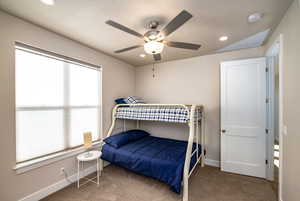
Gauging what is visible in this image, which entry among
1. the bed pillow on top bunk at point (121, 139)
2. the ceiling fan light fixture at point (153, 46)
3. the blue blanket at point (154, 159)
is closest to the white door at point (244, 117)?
the blue blanket at point (154, 159)

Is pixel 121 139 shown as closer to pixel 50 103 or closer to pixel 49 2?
pixel 50 103

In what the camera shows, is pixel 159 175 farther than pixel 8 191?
Yes

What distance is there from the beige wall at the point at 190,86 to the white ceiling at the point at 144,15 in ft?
2.54

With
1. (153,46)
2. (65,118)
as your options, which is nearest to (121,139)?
(65,118)

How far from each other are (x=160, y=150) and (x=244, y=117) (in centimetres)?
178

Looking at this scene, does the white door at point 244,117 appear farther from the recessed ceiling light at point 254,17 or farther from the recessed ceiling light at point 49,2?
the recessed ceiling light at point 49,2

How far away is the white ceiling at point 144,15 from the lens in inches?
58.6

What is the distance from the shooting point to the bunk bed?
196 centimetres

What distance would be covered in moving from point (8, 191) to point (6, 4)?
2.29m

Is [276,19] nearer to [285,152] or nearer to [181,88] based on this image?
[285,152]

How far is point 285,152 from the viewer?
1.62 meters

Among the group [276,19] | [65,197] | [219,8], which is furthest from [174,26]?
[65,197]

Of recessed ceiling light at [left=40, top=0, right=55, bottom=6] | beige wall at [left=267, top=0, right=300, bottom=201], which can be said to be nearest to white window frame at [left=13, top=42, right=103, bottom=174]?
recessed ceiling light at [left=40, top=0, right=55, bottom=6]

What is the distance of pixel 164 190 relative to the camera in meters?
2.13
